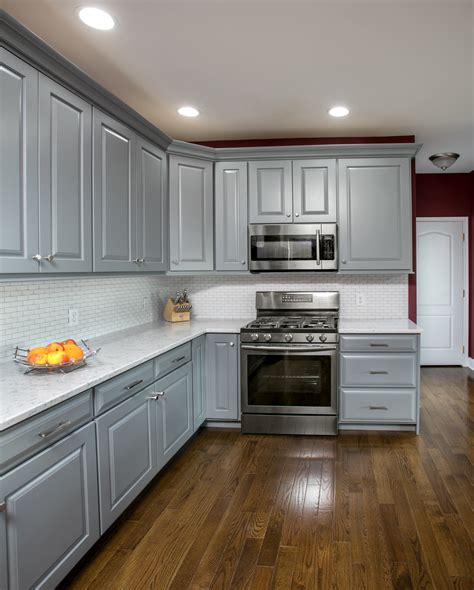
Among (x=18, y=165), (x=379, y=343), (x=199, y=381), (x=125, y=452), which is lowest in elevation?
(x=125, y=452)

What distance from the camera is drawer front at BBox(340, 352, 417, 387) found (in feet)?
13.2

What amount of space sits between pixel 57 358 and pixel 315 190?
2.78 metres

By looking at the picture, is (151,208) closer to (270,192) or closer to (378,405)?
(270,192)

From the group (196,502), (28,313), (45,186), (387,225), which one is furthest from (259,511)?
(387,225)

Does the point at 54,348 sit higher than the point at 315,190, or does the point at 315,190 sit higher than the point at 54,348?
the point at 315,190

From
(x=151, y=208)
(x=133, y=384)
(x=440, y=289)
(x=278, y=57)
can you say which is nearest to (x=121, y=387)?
(x=133, y=384)

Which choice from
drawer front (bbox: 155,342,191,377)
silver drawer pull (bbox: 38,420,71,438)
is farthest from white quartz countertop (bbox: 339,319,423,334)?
silver drawer pull (bbox: 38,420,71,438)

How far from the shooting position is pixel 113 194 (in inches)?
121

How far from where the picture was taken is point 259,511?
2.81 m

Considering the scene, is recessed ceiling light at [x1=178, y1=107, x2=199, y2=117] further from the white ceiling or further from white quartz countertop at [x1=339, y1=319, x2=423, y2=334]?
white quartz countertop at [x1=339, y1=319, x2=423, y2=334]

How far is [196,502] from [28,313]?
4.77 feet

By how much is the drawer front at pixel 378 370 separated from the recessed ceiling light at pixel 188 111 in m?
2.24

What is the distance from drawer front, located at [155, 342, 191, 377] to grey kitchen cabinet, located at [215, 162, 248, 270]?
1013 mm

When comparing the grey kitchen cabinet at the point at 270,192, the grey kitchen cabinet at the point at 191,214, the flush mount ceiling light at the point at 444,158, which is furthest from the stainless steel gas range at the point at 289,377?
the flush mount ceiling light at the point at 444,158
